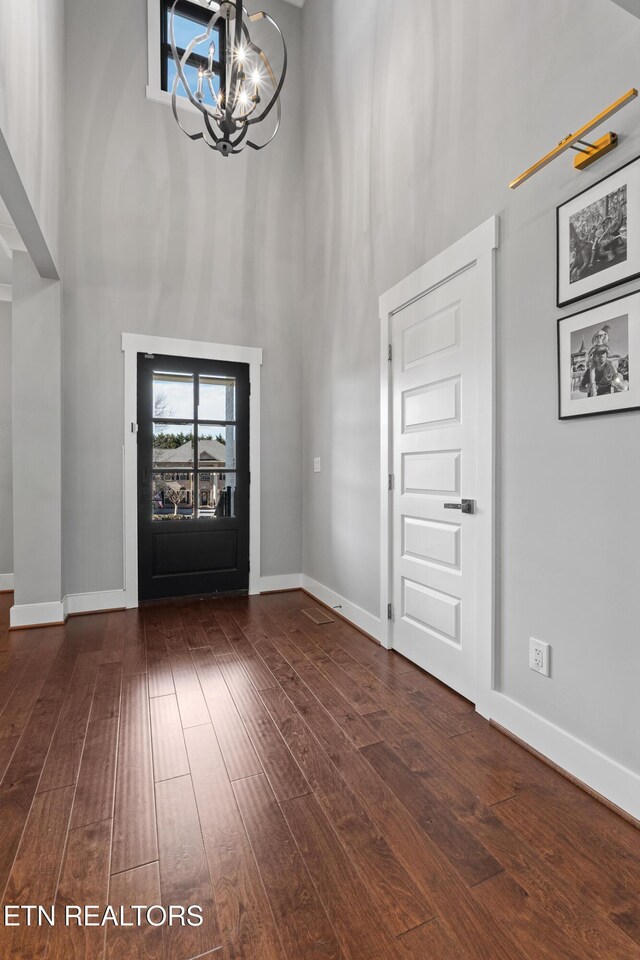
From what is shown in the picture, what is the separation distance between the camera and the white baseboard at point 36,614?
10.5ft

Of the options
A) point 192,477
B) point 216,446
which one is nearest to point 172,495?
point 192,477

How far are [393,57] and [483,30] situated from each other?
94 centimetres

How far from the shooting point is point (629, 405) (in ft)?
4.65

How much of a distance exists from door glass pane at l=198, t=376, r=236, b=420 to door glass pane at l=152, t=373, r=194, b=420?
10 centimetres

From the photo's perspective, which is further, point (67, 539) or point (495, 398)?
point (67, 539)

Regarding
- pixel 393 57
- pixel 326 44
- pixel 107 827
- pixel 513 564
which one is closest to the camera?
pixel 107 827

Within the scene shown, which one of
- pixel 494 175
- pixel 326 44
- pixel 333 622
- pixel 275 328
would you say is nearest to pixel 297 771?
pixel 333 622

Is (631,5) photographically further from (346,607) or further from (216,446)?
(216,446)

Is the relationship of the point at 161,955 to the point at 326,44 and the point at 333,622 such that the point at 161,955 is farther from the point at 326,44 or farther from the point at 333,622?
the point at 326,44

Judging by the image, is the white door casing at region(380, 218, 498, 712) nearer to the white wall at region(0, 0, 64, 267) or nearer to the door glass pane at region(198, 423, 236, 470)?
the door glass pane at region(198, 423, 236, 470)

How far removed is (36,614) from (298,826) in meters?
2.69

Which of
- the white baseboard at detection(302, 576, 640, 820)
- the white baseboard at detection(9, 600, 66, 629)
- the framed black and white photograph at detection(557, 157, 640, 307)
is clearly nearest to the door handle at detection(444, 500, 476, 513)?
the white baseboard at detection(302, 576, 640, 820)

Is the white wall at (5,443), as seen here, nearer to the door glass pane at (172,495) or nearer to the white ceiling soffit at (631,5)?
the door glass pane at (172,495)

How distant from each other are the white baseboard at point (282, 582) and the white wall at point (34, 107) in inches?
117
